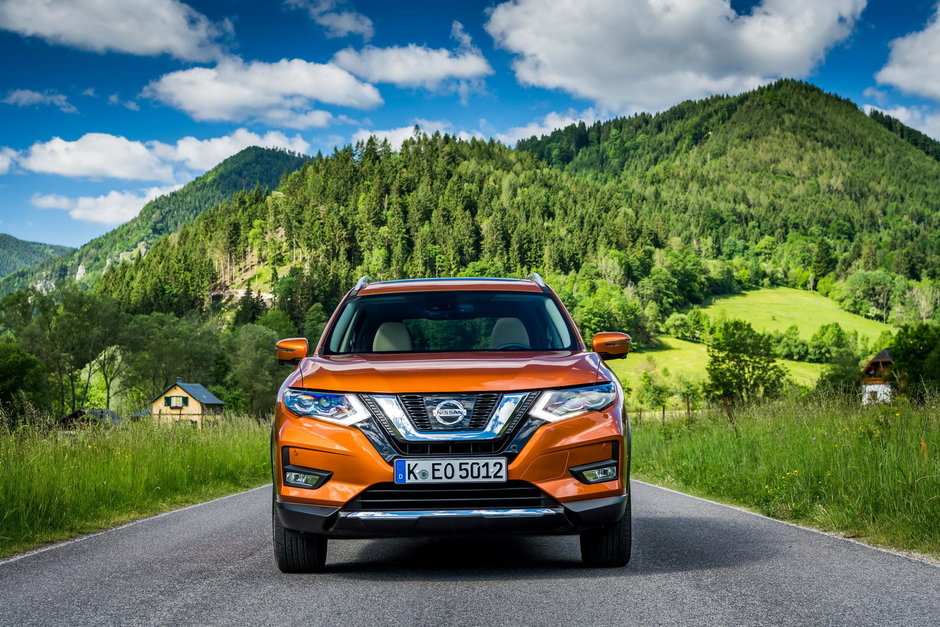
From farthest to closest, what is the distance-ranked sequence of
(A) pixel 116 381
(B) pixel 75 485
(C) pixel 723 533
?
(A) pixel 116 381 → (B) pixel 75 485 → (C) pixel 723 533

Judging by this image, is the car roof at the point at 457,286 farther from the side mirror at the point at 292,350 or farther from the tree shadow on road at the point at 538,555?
the tree shadow on road at the point at 538,555

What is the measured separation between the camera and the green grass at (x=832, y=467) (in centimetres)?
701

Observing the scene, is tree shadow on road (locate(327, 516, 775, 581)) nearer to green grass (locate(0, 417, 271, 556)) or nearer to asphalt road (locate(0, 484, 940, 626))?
asphalt road (locate(0, 484, 940, 626))

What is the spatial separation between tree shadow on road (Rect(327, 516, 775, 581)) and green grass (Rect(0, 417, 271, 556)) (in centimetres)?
296

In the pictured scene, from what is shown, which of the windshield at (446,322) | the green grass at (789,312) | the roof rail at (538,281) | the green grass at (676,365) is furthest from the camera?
the green grass at (789,312)

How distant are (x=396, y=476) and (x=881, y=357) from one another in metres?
112

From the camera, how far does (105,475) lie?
33.7ft

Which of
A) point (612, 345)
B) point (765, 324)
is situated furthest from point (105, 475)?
point (765, 324)

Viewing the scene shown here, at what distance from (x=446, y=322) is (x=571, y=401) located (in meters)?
1.94

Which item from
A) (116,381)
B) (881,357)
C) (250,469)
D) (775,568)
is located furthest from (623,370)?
(775,568)

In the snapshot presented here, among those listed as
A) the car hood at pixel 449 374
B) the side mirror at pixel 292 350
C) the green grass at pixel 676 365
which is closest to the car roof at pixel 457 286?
the side mirror at pixel 292 350

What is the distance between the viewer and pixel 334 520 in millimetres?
4961

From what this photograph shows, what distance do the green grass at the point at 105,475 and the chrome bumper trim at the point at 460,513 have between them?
3.58 meters

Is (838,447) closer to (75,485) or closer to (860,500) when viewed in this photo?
(860,500)
